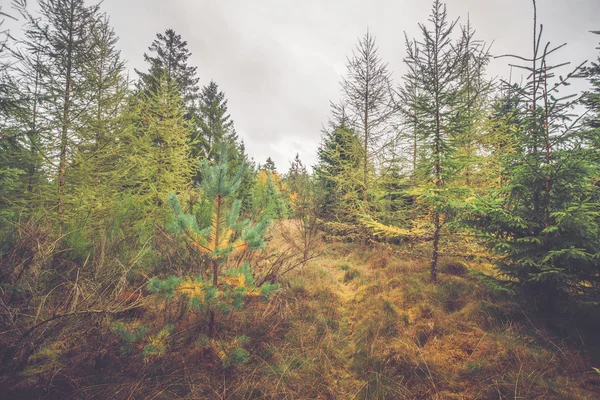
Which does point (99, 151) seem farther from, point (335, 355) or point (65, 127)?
point (335, 355)

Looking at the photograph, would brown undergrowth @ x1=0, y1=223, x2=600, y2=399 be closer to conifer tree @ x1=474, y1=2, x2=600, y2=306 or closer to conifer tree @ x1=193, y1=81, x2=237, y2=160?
conifer tree @ x1=474, y1=2, x2=600, y2=306

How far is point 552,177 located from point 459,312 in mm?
2914

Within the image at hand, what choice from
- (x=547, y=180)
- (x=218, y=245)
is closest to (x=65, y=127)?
(x=218, y=245)

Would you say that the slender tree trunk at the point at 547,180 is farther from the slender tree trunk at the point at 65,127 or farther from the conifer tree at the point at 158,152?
the slender tree trunk at the point at 65,127

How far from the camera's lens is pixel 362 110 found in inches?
404

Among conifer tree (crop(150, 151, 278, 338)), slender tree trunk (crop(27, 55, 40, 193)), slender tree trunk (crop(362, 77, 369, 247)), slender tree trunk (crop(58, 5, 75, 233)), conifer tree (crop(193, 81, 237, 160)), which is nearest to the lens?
conifer tree (crop(150, 151, 278, 338))

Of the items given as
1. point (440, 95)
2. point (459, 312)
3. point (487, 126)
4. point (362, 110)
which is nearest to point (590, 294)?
point (459, 312)

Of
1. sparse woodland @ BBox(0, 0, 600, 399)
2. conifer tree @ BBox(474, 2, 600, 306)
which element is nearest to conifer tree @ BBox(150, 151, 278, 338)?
sparse woodland @ BBox(0, 0, 600, 399)

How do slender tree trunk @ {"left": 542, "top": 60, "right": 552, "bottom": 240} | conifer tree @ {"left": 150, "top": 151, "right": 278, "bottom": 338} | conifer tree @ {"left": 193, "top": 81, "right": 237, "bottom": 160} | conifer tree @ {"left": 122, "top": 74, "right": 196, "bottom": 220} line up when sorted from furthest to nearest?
conifer tree @ {"left": 193, "top": 81, "right": 237, "bottom": 160} < conifer tree @ {"left": 122, "top": 74, "right": 196, "bottom": 220} < slender tree trunk @ {"left": 542, "top": 60, "right": 552, "bottom": 240} < conifer tree @ {"left": 150, "top": 151, "right": 278, "bottom": 338}

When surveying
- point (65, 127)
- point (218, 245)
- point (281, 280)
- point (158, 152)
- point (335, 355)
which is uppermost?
point (158, 152)

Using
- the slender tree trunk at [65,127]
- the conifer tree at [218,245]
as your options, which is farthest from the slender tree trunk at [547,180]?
the slender tree trunk at [65,127]

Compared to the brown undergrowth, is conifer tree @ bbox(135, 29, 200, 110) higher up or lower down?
higher up

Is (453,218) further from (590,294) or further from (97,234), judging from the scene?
(97,234)

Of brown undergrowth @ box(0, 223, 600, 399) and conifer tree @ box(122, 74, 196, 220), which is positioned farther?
conifer tree @ box(122, 74, 196, 220)
